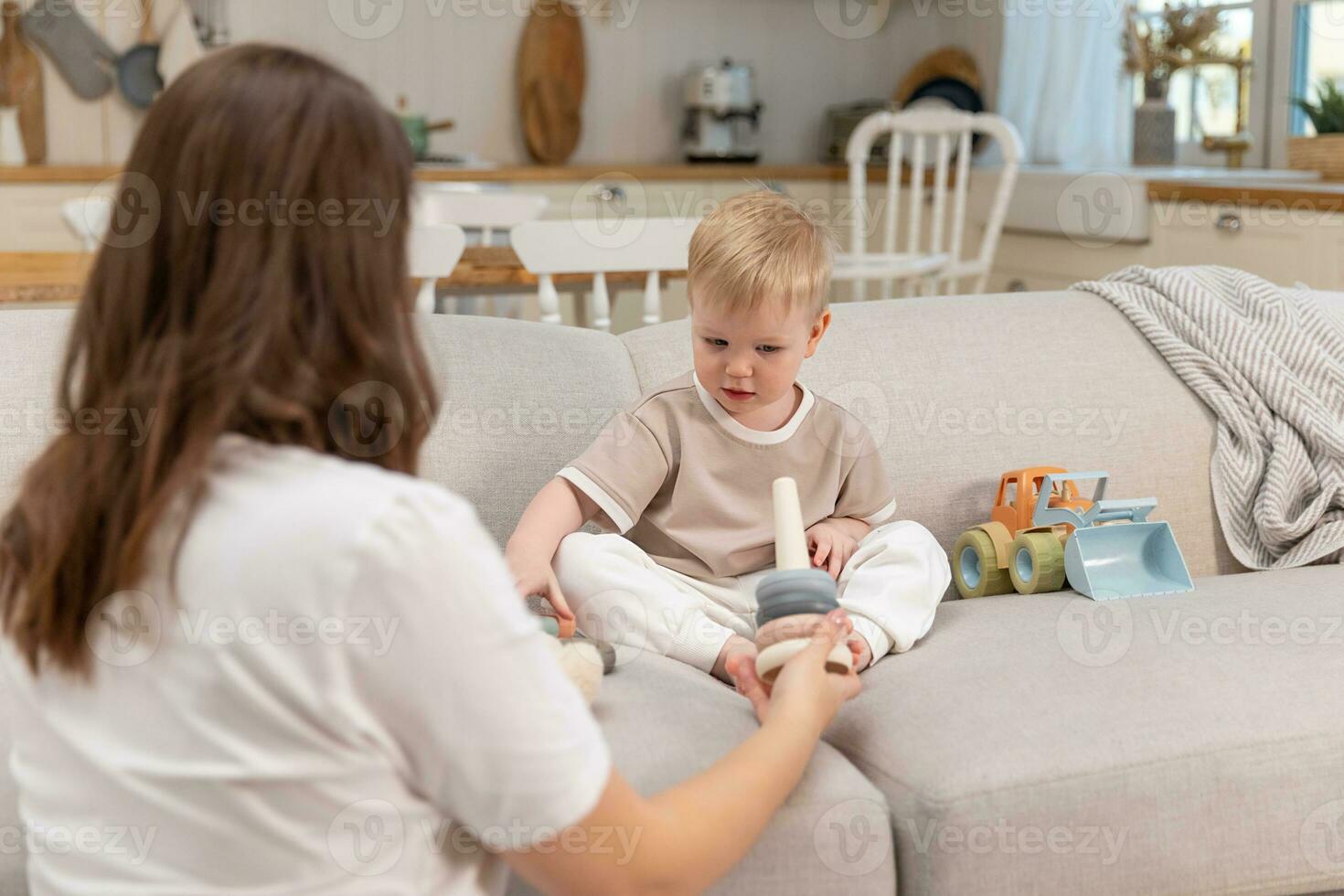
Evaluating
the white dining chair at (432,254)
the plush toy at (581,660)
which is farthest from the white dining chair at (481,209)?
the plush toy at (581,660)

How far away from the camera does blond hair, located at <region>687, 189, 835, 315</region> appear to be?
4.63ft

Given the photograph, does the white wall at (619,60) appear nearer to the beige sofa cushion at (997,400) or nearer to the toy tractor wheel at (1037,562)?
the beige sofa cushion at (997,400)

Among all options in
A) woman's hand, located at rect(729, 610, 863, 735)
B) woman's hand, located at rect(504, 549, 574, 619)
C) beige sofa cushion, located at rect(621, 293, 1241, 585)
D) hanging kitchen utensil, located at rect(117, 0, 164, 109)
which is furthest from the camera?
hanging kitchen utensil, located at rect(117, 0, 164, 109)

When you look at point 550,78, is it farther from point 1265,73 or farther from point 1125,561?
point 1125,561

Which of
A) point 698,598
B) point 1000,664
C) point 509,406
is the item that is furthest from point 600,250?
point 1000,664

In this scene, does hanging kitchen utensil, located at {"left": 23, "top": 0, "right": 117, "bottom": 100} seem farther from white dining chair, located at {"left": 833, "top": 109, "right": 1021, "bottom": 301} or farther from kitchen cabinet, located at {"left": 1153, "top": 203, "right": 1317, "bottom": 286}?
kitchen cabinet, located at {"left": 1153, "top": 203, "right": 1317, "bottom": 286}

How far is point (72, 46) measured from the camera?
4.05 meters

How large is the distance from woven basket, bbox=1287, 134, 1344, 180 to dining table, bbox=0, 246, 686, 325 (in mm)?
1680

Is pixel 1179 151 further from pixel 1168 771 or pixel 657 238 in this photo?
pixel 1168 771

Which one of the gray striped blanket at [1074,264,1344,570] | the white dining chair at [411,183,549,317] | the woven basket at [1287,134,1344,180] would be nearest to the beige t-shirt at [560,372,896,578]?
the gray striped blanket at [1074,264,1344,570]

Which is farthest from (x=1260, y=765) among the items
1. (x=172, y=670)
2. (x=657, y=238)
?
(x=657, y=238)

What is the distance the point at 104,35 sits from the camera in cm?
409

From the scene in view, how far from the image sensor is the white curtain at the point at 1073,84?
13.1ft

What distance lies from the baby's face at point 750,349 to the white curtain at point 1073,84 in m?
2.87
